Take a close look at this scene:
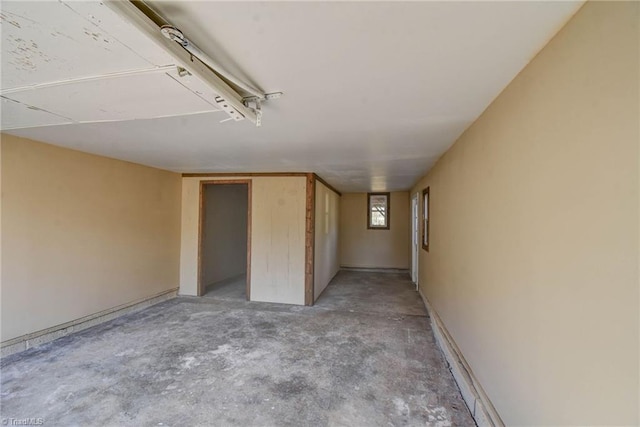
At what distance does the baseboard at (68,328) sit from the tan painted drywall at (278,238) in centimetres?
178

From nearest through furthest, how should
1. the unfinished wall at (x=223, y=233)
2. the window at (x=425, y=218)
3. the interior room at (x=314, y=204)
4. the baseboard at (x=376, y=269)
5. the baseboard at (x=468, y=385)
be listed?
the interior room at (x=314, y=204)
the baseboard at (x=468, y=385)
the window at (x=425, y=218)
the unfinished wall at (x=223, y=233)
the baseboard at (x=376, y=269)

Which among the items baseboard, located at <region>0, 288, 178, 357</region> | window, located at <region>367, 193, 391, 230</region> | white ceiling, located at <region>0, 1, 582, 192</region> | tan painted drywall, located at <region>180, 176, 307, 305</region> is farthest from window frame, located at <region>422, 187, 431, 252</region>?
baseboard, located at <region>0, 288, 178, 357</region>

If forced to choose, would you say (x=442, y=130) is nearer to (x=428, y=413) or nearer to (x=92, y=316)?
(x=428, y=413)

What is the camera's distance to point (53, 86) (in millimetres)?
1709

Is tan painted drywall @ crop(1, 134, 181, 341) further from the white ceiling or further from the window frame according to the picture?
the window frame

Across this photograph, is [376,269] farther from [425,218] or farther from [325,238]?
[425,218]

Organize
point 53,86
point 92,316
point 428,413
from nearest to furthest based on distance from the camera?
point 53,86, point 428,413, point 92,316

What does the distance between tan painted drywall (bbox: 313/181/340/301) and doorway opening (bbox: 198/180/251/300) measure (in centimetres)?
125

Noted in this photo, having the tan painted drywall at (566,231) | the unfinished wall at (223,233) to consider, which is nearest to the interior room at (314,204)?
the tan painted drywall at (566,231)

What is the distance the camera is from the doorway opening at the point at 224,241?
547 centimetres

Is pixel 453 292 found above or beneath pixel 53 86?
beneath

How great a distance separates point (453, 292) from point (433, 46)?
2510 mm

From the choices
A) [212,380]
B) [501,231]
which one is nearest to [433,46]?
[501,231]

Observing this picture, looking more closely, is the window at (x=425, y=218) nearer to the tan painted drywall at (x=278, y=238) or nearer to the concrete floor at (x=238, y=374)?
the concrete floor at (x=238, y=374)
